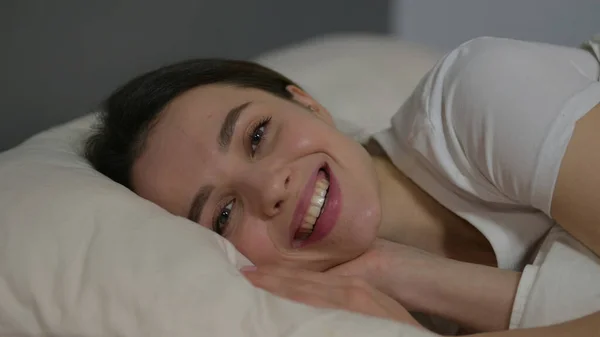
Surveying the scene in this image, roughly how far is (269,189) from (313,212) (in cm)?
7

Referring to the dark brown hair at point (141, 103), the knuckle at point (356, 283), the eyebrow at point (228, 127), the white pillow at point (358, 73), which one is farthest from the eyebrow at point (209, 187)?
the white pillow at point (358, 73)

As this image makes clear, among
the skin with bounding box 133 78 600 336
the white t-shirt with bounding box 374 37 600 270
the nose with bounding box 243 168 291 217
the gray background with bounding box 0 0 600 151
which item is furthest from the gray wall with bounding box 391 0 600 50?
the nose with bounding box 243 168 291 217

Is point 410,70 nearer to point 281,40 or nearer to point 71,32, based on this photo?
point 281,40

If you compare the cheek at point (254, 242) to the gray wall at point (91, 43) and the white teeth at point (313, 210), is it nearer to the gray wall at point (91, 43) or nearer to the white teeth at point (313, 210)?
the white teeth at point (313, 210)

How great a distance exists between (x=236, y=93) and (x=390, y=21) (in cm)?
107

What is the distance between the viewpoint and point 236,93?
3.01 feet

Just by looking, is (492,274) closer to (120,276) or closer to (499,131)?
(499,131)

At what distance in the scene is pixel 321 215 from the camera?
850 mm

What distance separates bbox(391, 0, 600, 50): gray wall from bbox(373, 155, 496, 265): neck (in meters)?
1.02

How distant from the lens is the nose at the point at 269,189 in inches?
32.2

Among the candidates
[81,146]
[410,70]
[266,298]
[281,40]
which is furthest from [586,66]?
[281,40]

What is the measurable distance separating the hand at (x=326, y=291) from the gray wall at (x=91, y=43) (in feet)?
2.02

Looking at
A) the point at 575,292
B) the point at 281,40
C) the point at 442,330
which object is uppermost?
the point at 281,40

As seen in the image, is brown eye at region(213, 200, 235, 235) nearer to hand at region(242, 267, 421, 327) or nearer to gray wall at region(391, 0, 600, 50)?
hand at region(242, 267, 421, 327)
